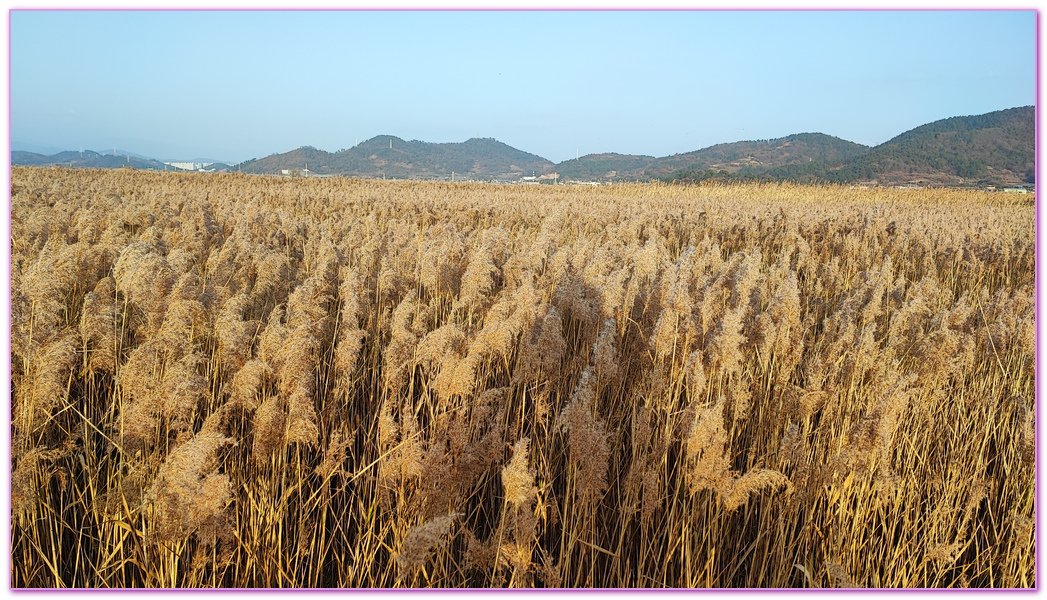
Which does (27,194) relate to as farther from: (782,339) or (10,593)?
(782,339)

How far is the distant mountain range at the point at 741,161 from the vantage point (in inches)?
1059

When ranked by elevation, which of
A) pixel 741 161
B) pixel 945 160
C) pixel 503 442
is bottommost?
pixel 503 442

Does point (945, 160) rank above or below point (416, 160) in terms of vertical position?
below

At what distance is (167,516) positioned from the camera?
4.44ft

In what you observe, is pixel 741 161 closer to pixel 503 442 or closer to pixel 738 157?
pixel 738 157

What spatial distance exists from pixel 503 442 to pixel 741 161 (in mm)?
90115

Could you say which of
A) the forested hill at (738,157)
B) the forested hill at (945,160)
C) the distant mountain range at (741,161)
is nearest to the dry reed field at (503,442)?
the distant mountain range at (741,161)

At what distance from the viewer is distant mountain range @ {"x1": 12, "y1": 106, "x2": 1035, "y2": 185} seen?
2689 centimetres

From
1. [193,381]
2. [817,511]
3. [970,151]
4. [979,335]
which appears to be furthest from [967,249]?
[970,151]

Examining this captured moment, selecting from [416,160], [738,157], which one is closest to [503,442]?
[738,157]

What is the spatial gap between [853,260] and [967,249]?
Answer: 1270 millimetres

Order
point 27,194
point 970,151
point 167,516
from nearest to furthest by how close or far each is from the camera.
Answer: point 167,516
point 27,194
point 970,151

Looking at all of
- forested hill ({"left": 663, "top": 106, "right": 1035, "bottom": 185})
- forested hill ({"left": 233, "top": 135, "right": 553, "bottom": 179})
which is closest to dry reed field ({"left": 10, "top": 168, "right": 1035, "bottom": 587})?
forested hill ({"left": 663, "top": 106, "right": 1035, "bottom": 185})

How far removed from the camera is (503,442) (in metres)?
2.10
